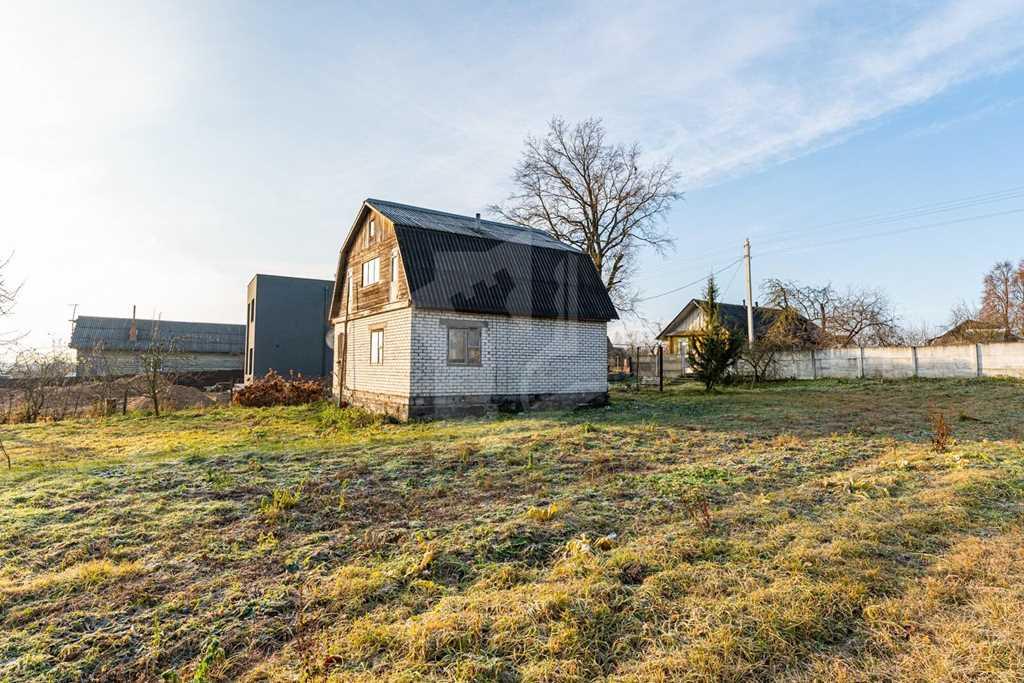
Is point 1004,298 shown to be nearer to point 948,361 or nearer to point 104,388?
point 948,361

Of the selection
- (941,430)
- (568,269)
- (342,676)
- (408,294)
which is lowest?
(342,676)

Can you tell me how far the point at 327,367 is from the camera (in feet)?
95.6

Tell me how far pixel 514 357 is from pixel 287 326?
1875cm

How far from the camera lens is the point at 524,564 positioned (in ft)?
13.0

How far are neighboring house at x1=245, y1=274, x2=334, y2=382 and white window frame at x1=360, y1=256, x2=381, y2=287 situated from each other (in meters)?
13.1

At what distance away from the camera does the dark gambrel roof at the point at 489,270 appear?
1282 centimetres

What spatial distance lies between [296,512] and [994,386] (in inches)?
914

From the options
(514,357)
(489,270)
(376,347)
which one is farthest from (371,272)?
(514,357)

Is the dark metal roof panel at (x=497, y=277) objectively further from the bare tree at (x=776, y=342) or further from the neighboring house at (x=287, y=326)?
the neighboring house at (x=287, y=326)

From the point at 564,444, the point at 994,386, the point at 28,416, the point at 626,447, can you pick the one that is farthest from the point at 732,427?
the point at 28,416

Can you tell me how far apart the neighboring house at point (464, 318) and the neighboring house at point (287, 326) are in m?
12.9

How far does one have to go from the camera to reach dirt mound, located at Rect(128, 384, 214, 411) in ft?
59.0

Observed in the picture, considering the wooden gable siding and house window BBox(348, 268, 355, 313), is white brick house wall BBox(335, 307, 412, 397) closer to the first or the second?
the wooden gable siding

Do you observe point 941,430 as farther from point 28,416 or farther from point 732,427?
point 28,416
